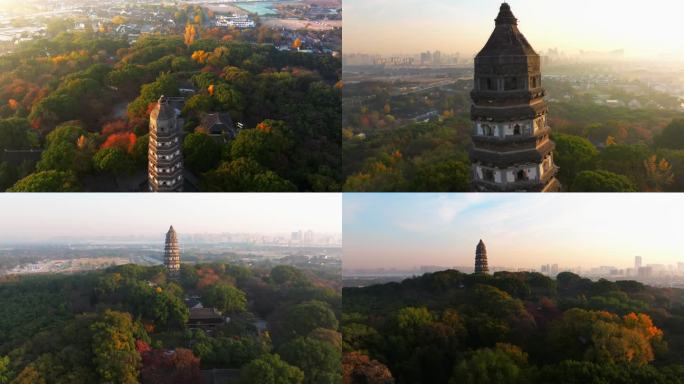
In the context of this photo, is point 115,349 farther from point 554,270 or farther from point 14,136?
point 554,270

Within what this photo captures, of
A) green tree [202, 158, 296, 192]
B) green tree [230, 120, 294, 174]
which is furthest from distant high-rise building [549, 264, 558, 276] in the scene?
green tree [230, 120, 294, 174]

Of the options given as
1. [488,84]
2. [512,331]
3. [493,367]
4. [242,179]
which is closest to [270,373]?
[242,179]

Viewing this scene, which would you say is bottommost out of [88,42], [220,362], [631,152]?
[220,362]

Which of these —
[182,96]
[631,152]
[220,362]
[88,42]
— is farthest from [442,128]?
[88,42]

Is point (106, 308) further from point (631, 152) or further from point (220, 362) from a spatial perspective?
point (631, 152)

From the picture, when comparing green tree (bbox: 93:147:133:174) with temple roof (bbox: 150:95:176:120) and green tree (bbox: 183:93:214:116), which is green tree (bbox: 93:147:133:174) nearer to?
temple roof (bbox: 150:95:176:120)

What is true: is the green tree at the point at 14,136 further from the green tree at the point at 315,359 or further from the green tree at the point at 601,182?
the green tree at the point at 601,182
